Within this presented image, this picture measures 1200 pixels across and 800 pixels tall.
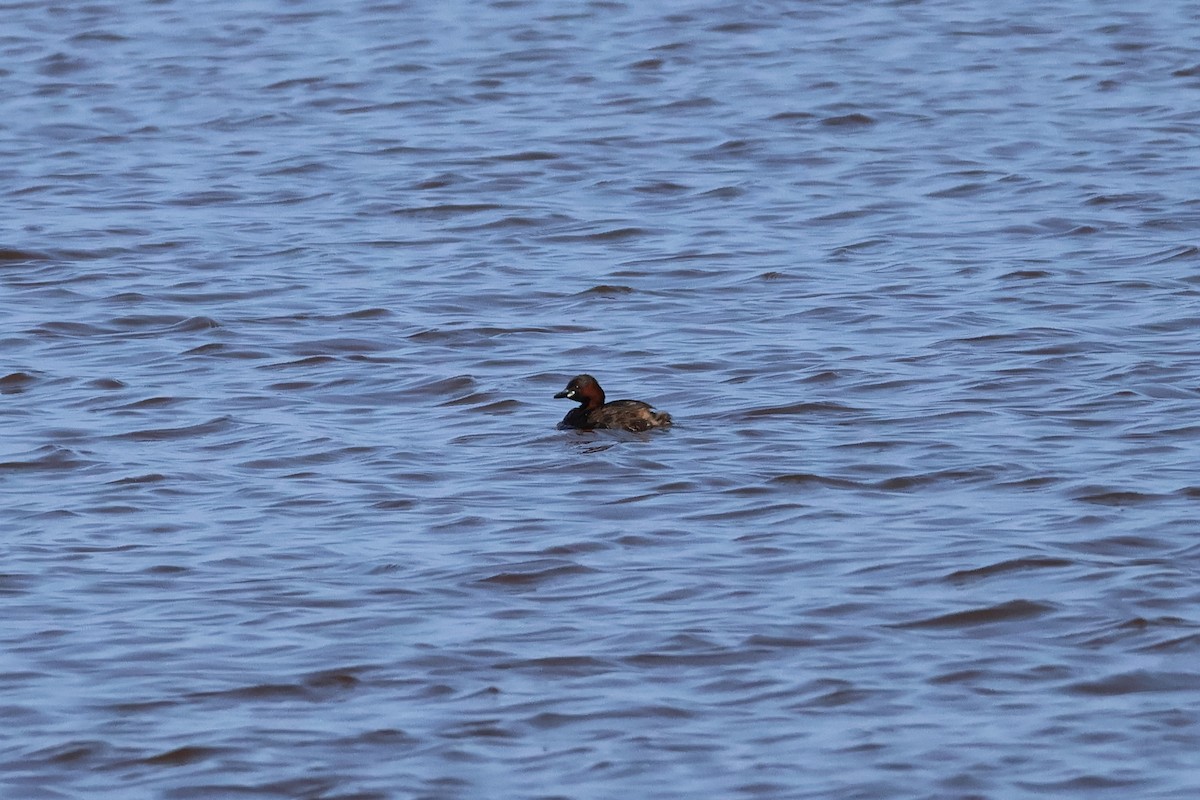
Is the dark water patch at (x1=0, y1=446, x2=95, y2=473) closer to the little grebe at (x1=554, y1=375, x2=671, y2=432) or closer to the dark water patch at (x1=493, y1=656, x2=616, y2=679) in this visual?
the little grebe at (x1=554, y1=375, x2=671, y2=432)

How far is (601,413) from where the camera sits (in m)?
10.9

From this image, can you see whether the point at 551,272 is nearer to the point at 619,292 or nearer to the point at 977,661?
the point at 619,292

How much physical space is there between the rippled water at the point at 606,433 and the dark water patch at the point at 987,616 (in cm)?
2

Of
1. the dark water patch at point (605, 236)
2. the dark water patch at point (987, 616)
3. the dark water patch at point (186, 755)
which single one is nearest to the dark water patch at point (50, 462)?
the dark water patch at point (186, 755)

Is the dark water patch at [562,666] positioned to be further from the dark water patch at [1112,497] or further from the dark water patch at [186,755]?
the dark water patch at [1112,497]

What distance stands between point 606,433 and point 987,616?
2.94m

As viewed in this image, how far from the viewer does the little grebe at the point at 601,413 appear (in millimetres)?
10906

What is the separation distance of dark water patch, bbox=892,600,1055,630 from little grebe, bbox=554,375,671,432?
2.89 metres

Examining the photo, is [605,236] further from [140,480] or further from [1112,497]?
[1112,497]

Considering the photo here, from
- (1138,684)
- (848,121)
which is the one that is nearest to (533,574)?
(1138,684)

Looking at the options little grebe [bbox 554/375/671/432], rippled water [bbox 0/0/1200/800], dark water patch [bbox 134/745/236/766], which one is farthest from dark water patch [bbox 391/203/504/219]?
dark water patch [bbox 134/745/236/766]

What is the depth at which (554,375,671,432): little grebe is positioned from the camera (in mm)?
10906

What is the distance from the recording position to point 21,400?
12.0 metres

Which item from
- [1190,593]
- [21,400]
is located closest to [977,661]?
[1190,593]
